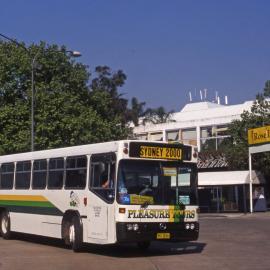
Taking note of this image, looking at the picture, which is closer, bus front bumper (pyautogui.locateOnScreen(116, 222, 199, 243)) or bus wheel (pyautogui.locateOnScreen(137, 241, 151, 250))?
bus front bumper (pyautogui.locateOnScreen(116, 222, 199, 243))

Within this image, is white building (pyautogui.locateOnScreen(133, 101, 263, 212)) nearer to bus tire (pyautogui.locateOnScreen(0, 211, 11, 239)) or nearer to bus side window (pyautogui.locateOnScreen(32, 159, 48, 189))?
bus tire (pyautogui.locateOnScreen(0, 211, 11, 239))

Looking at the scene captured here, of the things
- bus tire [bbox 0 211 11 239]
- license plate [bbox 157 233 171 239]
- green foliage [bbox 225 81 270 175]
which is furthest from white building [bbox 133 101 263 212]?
license plate [bbox 157 233 171 239]

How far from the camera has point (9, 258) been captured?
15.0 metres

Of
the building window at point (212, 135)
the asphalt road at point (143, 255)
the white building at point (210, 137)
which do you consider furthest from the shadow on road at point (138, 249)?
the building window at point (212, 135)

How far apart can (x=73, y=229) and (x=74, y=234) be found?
0.80 feet

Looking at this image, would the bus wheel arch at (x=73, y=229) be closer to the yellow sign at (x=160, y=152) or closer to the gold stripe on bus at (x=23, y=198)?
the gold stripe on bus at (x=23, y=198)

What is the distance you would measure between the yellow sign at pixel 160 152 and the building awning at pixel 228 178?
100ft

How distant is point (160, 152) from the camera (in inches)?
608

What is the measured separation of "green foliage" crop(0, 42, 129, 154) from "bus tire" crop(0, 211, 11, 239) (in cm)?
2062

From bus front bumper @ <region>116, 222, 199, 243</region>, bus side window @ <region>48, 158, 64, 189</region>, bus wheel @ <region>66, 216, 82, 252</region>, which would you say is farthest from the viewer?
bus side window @ <region>48, 158, 64, 189</region>

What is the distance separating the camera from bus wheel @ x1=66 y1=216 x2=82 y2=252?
628 inches

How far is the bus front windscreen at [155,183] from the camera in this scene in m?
14.8

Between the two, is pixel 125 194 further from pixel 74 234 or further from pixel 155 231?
pixel 74 234

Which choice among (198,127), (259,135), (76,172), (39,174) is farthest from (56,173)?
(198,127)
